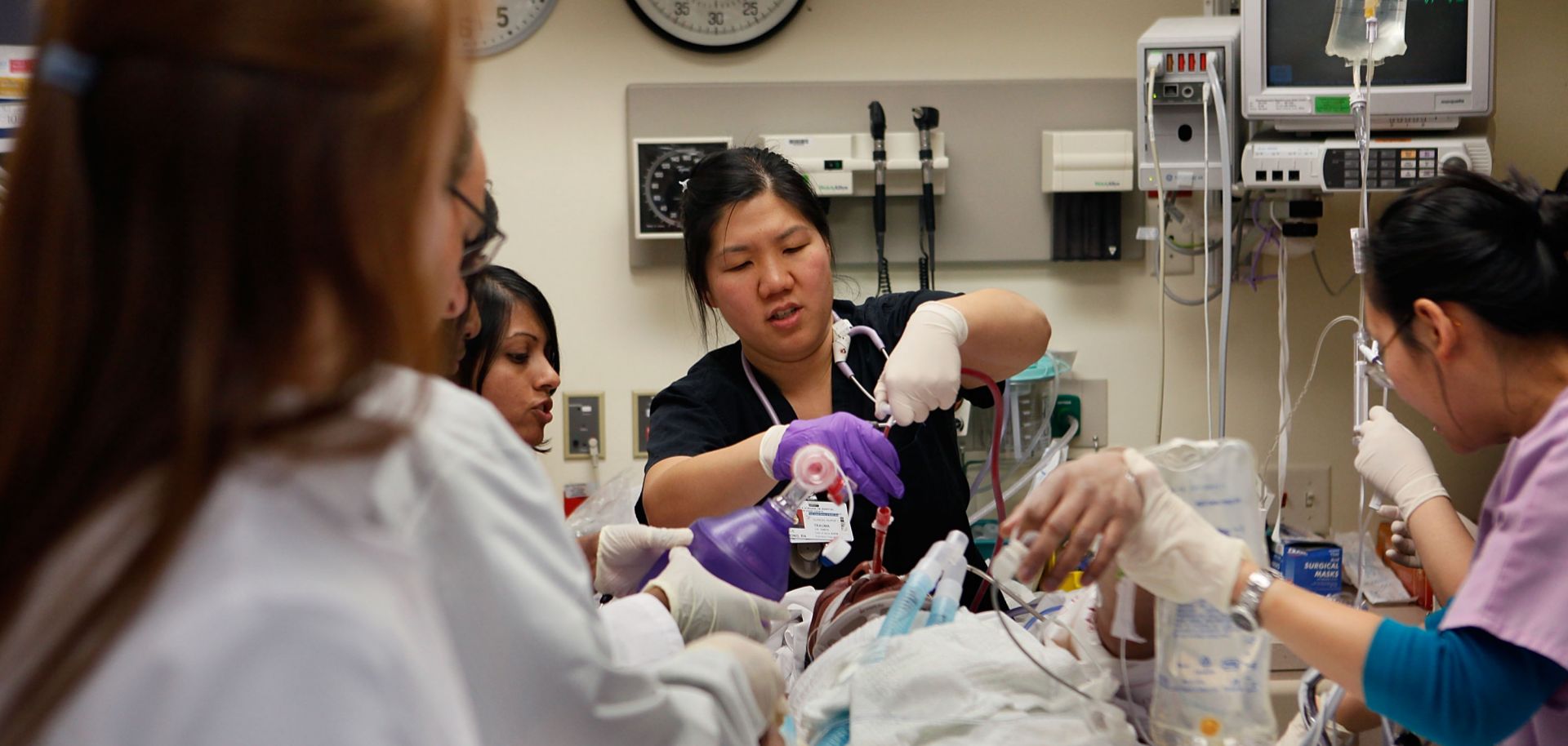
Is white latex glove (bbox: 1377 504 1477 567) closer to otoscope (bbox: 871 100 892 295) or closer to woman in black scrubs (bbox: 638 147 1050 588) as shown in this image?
woman in black scrubs (bbox: 638 147 1050 588)

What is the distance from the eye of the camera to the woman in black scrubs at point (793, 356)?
6.16 feet

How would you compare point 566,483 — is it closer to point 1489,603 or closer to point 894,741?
point 894,741

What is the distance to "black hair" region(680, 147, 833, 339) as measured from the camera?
2010mm

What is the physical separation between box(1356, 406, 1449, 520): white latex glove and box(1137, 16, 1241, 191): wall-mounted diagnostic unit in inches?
32.5

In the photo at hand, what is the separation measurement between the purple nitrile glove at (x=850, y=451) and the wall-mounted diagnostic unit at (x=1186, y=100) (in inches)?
50.9

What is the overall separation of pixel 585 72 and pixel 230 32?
2.56 meters

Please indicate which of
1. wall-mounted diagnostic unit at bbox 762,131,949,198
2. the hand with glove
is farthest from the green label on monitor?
the hand with glove

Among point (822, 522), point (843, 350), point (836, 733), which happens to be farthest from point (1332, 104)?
point (836, 733)

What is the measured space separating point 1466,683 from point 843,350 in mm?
1117

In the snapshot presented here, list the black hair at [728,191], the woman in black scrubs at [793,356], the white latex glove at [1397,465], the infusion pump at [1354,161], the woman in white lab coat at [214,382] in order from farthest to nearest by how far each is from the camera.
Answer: the infusion pump at [1354,161] < the black hair at [728,191] < the woman in black scrubs at [793,356] < the white latex glove at [1397,465] < the woman in white lab coat at [214,382]

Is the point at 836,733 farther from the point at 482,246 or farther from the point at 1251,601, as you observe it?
the point at 482,246

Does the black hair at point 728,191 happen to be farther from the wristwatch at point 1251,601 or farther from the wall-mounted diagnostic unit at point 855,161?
the wristwatch at point 1251,601

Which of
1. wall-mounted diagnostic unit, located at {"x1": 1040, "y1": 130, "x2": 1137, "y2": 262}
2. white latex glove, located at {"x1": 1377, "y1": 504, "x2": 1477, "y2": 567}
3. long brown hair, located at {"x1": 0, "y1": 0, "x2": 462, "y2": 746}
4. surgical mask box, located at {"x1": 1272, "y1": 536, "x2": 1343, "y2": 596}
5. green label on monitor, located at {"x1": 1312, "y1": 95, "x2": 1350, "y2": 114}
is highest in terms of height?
green label on monitor, located at {"x1": 1312, "y1": 95, "x2": 1350, "y2": 114}

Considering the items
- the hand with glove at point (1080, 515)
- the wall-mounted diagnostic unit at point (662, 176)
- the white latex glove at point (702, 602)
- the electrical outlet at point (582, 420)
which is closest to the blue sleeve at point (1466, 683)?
the hand with glove at point (1080, 515)
